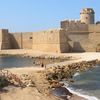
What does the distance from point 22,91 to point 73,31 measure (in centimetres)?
2741

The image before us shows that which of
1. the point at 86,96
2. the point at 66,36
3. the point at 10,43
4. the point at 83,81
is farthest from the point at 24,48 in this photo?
Answer: the point at 86,96

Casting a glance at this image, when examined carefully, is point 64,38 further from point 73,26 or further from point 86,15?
point 86,15

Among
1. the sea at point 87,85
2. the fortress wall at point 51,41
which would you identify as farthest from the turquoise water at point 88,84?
the fortress wall at point 51,41

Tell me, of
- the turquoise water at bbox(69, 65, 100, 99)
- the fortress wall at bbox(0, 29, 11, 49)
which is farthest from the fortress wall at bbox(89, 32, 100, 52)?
the turquoise water at bbox(69, 65, 100, 99)

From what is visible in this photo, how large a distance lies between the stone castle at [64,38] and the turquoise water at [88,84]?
14614 millimetres

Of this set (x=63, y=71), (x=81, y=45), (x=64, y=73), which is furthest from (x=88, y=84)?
(x=81, y=45)

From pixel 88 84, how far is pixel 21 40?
26.5m

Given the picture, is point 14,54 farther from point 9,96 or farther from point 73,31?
point 9,96

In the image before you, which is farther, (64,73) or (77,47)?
(77,47)

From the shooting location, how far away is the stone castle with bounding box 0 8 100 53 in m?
36.5

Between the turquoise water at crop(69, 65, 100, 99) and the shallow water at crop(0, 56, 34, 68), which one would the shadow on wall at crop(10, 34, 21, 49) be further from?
the turquoise water at crop(69, 65, 100, 99)

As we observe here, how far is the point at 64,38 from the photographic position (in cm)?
3641

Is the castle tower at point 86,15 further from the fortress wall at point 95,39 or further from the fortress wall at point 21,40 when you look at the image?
the fortress wall at point 21,40

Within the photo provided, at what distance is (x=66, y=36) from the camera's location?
124 feet
